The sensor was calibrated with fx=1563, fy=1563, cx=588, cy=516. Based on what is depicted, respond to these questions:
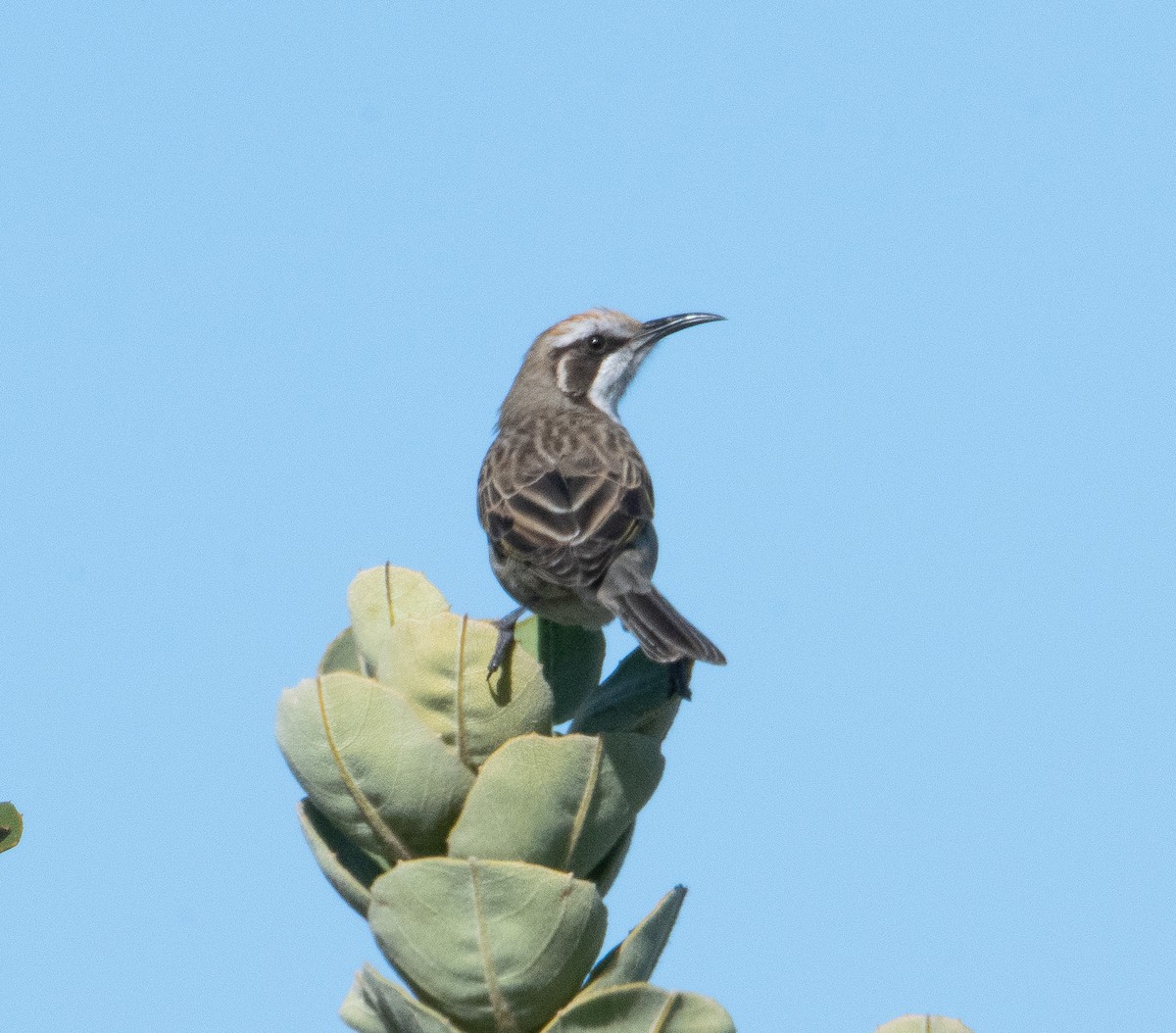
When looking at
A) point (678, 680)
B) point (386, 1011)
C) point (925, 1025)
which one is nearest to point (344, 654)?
point (678, 680)

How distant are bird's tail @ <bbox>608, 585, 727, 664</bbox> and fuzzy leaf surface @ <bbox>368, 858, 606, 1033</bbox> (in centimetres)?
102

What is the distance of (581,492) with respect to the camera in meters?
6.42

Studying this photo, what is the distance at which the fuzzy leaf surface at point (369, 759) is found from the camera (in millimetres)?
3020

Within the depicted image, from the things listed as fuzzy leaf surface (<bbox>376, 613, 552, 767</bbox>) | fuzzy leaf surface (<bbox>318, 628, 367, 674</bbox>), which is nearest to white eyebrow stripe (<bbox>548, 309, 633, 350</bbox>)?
fuzzy leaf surface (<bbox>318, 628, 367, 674</bbox>)

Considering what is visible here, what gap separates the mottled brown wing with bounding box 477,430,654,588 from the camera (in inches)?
235

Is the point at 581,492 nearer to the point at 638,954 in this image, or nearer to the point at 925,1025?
the point at 638,954

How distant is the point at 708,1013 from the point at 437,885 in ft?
1.74

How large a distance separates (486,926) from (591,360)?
5423 mm

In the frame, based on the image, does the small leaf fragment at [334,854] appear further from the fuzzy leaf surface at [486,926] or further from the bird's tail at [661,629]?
the bird's tail at [661,629]

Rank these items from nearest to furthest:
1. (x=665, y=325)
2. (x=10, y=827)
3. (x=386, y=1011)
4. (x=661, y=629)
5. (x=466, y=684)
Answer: (x=10, y=827), (x=386, y=1011), (x=466, y=684), (x=661, y=629), (x=665, y=325)

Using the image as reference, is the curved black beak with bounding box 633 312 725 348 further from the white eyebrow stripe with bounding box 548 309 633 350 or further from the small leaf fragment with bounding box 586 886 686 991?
the small leaf fragment with bounding box 586 886 686 991

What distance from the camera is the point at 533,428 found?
7.36 m

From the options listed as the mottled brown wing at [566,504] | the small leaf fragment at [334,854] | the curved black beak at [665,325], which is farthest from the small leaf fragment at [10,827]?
the curved black beak at [665,325]

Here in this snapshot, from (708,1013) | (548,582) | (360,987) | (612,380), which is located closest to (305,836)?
(360,987)
